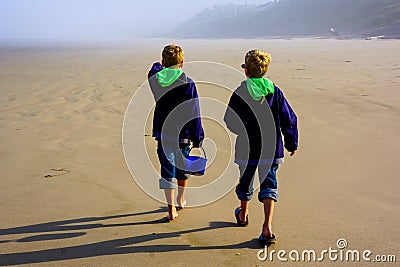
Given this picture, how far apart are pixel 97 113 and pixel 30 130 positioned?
136cm

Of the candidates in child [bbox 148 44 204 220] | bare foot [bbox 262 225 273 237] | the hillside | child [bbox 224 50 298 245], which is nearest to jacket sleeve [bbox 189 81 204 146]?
child [bbox 148 44 204 220]

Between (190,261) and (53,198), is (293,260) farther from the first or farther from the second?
(53,198)

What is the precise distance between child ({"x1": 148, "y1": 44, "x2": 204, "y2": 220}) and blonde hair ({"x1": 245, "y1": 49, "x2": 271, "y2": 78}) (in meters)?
0.58

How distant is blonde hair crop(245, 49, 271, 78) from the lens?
111 inches

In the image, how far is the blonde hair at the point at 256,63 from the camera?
282cm

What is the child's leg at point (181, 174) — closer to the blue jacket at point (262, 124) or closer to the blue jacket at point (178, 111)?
the blue jacket at point (178, 111)

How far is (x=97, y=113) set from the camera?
286 inches

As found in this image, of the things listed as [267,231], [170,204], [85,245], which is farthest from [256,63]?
[85,245]

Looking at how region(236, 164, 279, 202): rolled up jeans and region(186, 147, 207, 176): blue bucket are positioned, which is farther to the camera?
region(186, 147, 207, 176): blue bucket

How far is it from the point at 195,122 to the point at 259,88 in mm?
691

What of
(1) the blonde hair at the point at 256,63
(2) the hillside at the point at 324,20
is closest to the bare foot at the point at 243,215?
(1) the blonde hair at the point at 256,63

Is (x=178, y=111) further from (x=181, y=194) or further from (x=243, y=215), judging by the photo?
(x=243, y=215)

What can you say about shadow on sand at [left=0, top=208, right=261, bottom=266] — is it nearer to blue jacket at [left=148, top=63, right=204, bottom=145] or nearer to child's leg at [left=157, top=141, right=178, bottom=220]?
child's leg at [left=157, top=141, right=178, bottom=220]

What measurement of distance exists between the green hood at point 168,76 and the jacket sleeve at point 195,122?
14cm
